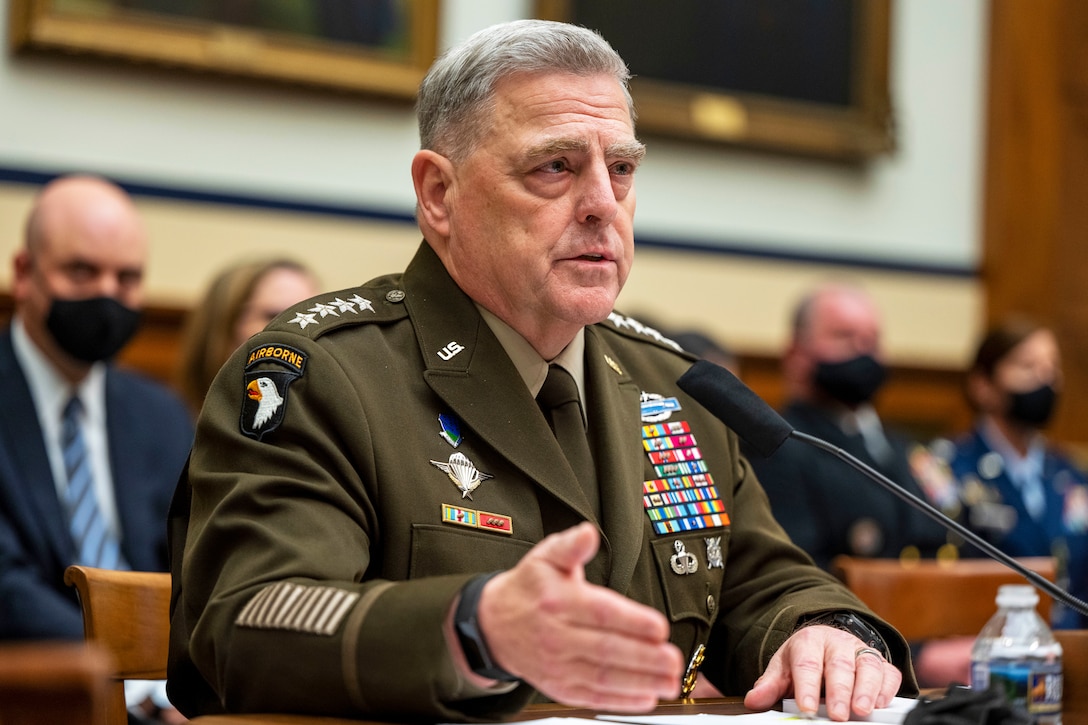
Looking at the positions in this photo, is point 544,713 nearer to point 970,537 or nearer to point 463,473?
point 463,473

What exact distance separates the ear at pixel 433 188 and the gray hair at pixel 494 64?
1.1 inches

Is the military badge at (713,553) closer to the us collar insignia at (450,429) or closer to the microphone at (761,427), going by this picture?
the microphone at (761,427)

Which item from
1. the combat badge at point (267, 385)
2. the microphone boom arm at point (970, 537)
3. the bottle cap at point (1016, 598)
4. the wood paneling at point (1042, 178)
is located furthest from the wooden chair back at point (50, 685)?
the wood paneling at point (1042, 178)

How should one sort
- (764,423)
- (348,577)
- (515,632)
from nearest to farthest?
(515,632), (348,577), (764,423)

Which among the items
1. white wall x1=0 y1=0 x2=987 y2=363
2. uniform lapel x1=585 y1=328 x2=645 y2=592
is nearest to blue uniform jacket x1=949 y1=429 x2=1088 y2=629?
white wall x1=0 y1=0 x2=987 y2=363

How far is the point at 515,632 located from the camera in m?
1.28

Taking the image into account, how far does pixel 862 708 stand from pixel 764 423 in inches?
14.2

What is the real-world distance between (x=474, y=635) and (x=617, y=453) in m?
0.63

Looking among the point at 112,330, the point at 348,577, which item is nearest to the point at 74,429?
the point at 112,330

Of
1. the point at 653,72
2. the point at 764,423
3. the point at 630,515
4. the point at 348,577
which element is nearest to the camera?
the point at 348,577

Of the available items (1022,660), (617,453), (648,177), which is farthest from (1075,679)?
(648,177)

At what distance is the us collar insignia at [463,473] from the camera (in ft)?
5.86

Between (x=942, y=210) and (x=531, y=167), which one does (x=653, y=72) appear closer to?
(x=942, y=210)

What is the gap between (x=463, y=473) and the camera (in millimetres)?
1802
